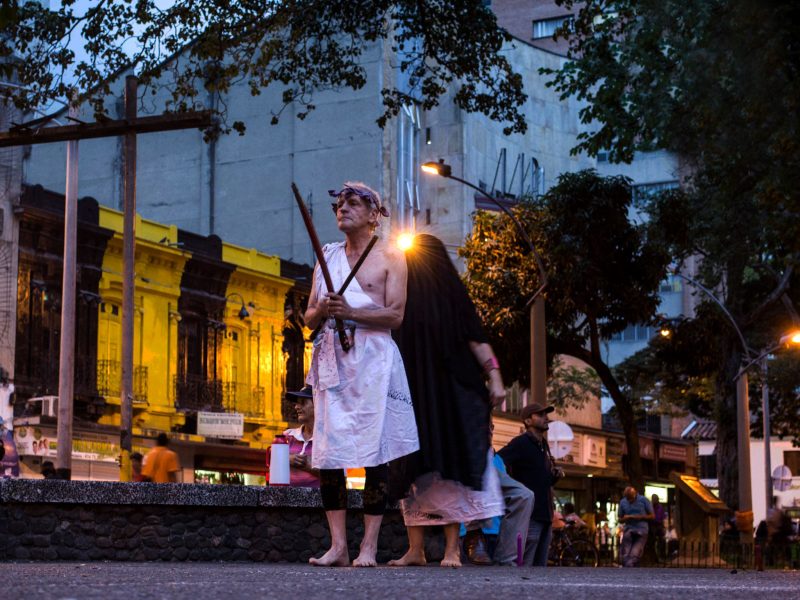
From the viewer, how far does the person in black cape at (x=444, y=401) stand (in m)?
8.55

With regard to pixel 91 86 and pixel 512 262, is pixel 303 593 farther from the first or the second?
pixel 512 262

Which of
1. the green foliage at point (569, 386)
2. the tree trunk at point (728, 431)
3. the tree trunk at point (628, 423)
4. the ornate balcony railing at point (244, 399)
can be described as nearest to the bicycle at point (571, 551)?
the tree trunk at point (628, 423)

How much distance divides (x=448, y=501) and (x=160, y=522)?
10.6 ft

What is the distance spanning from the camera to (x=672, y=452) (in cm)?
6756

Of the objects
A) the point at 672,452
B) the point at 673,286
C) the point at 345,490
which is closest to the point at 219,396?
the point at 672,452

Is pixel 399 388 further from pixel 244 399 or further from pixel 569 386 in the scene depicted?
pixel 569 386

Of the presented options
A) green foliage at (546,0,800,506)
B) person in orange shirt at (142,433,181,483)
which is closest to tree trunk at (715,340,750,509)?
green foliage at (546,0,800,506)

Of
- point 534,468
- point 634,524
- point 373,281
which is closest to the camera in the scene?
point 373,281

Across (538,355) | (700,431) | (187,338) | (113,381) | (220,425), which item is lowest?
(220,425)

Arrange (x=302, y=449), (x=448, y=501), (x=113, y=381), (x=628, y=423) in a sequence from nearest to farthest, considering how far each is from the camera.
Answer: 1. (x=448, y=501)
2. (x=302, y=449)
3. (x=628, y=423)
4. (x=113, y=381)

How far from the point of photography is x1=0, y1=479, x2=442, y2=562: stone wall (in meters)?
10.4

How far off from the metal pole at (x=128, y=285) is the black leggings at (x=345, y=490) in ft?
52.2

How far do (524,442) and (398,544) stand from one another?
4.57 ft

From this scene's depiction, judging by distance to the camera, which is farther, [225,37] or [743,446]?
[743,446]
